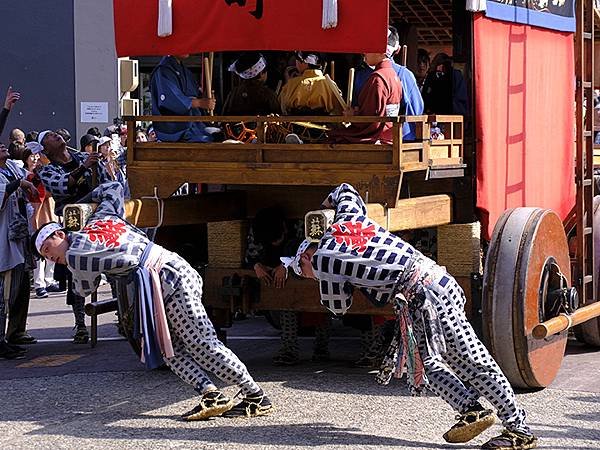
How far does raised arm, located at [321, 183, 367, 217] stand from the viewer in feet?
20.8

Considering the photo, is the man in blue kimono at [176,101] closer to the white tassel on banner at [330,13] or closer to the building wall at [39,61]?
the white tassel on banner at [330,13]

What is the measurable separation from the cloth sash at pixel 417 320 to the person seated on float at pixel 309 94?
6.93ft

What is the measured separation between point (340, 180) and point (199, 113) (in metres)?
1.50

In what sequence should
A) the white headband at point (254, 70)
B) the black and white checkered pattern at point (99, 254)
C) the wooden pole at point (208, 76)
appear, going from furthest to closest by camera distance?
the white headband at point (254, 70) → the wooden pole at point (208, 76) → the black and white checkered pattern at point (99, 254)

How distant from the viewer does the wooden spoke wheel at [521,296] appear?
729 cm

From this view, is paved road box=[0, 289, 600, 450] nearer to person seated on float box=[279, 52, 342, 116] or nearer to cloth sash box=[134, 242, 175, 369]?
cloth sash box=[134, 242, 175, 369]

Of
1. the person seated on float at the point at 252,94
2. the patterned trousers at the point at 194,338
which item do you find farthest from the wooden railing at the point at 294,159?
the patterned trousers at the point at 194,338

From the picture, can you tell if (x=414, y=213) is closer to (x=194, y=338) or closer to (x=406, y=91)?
(x=406, y=91)

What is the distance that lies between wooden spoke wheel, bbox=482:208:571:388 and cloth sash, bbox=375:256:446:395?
1160mm

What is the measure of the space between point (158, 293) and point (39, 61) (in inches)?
562

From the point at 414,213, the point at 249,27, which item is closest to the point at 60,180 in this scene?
the point at 249,27

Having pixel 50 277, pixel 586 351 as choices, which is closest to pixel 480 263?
pixel 586 351

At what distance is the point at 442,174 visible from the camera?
299 inches

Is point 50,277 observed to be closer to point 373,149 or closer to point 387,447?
point 373,149
